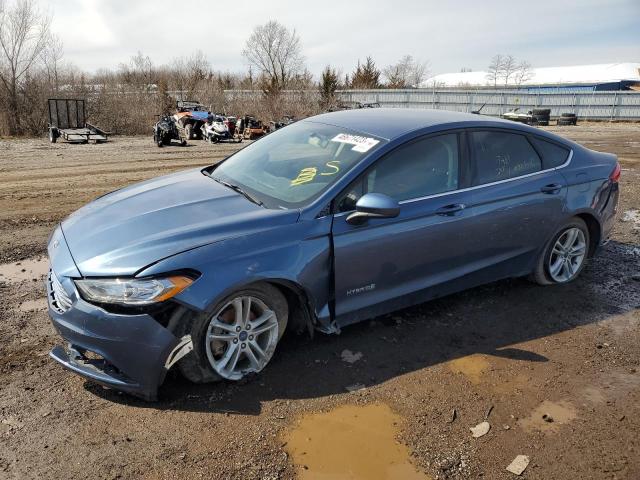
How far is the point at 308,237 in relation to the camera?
3248mm

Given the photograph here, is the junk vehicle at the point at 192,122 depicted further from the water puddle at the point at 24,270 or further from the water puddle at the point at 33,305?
the water puddle at the point at 33,305

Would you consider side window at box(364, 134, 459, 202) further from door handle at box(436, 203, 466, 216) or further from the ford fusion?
door handle at box(436, 203, 466, 216)

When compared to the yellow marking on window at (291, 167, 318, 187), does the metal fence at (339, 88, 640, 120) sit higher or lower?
higher

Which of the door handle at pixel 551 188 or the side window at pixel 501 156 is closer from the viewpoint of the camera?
the side window at pixel 501 156

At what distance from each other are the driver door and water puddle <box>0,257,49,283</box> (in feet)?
10.5

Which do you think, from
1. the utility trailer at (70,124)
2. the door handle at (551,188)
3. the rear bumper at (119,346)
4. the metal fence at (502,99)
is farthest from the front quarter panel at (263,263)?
the metal fence at (502,99)

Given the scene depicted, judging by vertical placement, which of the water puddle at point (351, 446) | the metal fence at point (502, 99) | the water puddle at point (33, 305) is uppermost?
the metal fence at point (502, 99)

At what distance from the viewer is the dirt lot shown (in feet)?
8.56

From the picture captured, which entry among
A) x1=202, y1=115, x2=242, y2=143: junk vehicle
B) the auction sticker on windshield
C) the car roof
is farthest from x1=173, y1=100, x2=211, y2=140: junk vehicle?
the auction sticker on windshield

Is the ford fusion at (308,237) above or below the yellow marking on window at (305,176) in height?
below

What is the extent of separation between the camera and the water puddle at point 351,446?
2561 mm

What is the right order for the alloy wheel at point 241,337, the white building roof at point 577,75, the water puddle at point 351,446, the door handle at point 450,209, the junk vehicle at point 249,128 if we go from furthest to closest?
the white building roof at point 577,75
the junk vehicle at point 249,128
the door handle at point 450,209
the alloy wheel at point 241,337
the water puddle at point 351,446

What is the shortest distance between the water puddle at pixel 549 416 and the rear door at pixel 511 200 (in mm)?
1317

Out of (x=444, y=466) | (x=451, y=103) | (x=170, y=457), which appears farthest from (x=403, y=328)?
(x=451, y=103)
